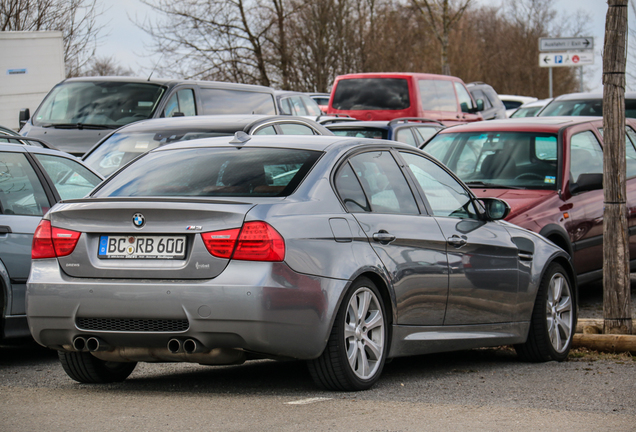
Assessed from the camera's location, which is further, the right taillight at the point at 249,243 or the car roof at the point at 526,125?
the car roof at the point at 526,125

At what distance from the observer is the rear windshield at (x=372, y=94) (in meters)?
21.4

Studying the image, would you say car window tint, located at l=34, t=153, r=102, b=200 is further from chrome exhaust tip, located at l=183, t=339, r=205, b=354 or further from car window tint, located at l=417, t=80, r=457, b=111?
car window tint, located at l=417, t=80, r=457, b=111

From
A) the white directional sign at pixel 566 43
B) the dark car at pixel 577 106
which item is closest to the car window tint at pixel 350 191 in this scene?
the dark car at pixel 577 106

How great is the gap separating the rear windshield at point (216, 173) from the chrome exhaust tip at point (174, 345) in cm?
86

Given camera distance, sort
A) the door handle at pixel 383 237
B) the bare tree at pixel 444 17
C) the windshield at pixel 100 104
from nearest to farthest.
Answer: the door handle at pixel 383 237, the windshield at pixel 100 104, the bare tree at pixel 444 17

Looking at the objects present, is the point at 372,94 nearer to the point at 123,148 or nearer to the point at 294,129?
the point at 294,129

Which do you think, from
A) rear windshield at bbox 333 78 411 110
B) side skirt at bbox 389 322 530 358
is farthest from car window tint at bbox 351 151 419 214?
rear windshield at bbox 333 78 411 110

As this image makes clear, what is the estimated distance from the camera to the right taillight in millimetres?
5227

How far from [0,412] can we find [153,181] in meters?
1.59

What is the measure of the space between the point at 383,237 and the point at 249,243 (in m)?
1.04

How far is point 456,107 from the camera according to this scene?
75.8 ft

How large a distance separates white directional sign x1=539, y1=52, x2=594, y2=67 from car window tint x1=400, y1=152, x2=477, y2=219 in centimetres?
3085

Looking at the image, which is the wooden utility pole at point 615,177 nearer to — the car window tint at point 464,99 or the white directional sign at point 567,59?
the car window tint at point 464,99

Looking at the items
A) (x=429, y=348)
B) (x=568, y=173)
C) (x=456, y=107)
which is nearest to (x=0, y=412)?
(x=429, y=348)
